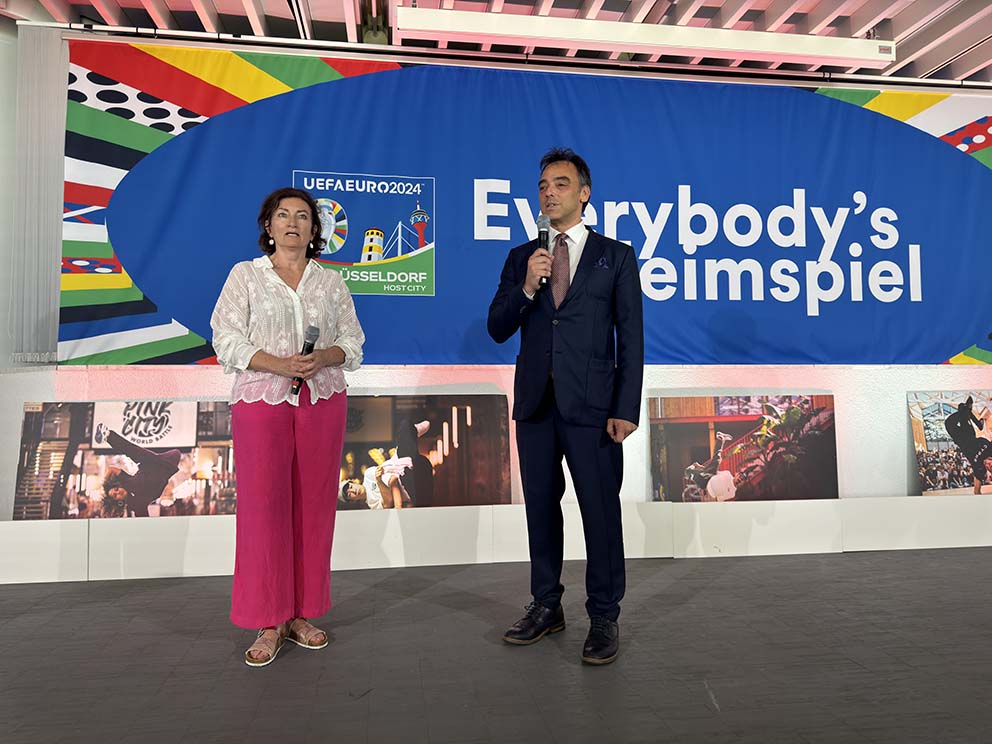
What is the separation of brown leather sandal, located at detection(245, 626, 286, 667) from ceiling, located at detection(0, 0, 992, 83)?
3.20 metres

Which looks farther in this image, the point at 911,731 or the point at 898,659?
the point at 898,659

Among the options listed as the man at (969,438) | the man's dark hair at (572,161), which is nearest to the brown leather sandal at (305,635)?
the man's dark hair at (572,161)

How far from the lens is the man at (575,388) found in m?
2.62

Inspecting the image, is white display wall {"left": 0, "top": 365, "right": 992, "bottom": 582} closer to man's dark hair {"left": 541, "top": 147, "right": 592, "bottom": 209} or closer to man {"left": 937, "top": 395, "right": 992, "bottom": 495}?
man {"left": 937, "top": 395, "right": 992, "bottom": 495}

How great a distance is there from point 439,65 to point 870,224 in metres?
3.03

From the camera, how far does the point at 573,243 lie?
278 centimetres

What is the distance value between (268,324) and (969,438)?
4.60 metres

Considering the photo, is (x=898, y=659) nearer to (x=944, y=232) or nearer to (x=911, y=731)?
(x=911, y=731)

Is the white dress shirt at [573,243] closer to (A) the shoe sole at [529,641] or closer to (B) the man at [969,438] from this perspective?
(A) the shoe sole at [529,641]

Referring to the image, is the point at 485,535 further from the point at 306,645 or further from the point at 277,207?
the point at 277,207

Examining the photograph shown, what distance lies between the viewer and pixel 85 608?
10.8ft

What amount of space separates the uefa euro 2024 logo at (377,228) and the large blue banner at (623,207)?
0.01m

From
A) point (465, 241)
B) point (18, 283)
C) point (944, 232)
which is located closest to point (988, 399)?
point (944, 232)

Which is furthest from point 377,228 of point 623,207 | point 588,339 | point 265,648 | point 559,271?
point 265,648
